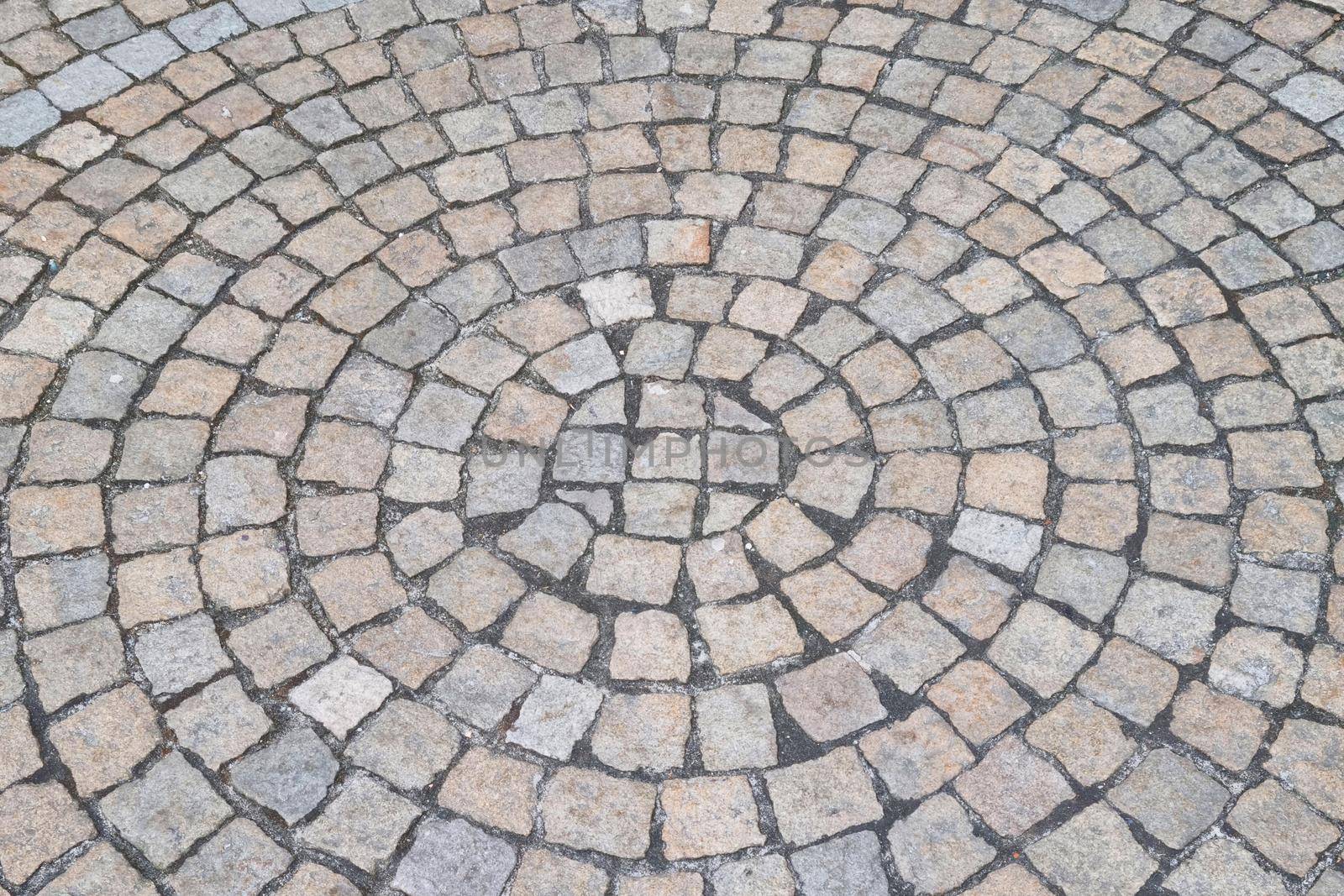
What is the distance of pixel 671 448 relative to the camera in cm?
334

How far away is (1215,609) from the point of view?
9.84 feet

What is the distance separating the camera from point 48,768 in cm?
274

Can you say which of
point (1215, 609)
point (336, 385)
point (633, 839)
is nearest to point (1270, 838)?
point (1215, 609)

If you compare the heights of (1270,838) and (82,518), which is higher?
(1270,838)

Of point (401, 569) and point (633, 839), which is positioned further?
point (401, 569)

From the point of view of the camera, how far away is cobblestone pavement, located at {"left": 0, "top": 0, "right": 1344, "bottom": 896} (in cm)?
272

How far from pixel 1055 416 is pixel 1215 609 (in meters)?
0.71

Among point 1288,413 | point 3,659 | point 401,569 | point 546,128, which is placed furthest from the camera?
point 546,128

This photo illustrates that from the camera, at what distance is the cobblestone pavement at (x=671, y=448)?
2.72 m

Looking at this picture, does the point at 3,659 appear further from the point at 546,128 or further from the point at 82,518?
the point at 546,128

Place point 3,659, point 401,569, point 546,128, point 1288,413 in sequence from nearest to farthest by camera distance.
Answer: point 3,659 < point 401,569 < point 1288,413 < point 546,128

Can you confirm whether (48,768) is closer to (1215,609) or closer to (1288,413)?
(1215,609)

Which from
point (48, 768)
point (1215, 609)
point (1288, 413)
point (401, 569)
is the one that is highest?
point (1288, 413)

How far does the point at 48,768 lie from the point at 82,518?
2.36 ft
